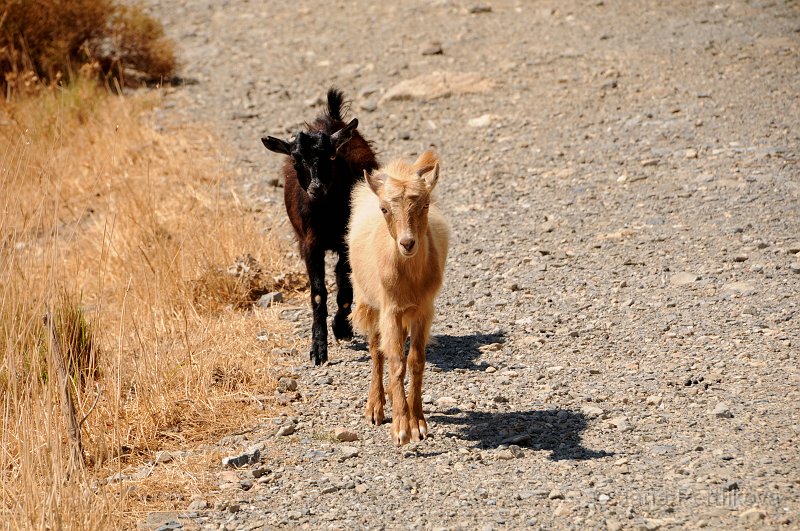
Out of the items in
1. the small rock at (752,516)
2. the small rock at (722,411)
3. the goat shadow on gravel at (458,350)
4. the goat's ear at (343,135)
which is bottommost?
the goat shadow on gravel at (458,350)

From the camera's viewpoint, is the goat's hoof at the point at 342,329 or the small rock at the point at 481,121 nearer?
the goat's hoof at the point at 342,329

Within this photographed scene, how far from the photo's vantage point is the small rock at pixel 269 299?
838 cm

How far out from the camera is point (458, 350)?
7137mm

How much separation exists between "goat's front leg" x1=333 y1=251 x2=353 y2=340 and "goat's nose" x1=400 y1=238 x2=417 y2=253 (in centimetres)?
214

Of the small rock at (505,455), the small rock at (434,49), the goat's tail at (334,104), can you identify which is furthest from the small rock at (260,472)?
the small rock at (434,49)

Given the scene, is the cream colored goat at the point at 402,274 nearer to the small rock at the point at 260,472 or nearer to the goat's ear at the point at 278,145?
the small rock at the point at 260,472

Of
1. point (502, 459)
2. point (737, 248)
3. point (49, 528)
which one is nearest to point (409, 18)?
point (737, 248)

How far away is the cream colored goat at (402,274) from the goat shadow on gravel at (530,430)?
1.02 feet

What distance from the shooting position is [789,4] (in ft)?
45.8

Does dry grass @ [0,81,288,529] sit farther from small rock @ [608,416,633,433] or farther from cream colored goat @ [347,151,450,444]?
small rock @ [608,416,633,433]

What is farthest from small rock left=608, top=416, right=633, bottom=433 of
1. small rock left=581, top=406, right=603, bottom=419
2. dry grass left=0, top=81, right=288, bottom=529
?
dry grass left=0, top=81, right=288, bottom=529

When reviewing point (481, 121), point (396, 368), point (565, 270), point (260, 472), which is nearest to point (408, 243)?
point (396, 368)

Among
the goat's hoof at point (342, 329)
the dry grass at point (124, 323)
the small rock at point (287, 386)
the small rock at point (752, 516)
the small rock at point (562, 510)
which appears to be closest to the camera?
the small rock at point (752, 516)

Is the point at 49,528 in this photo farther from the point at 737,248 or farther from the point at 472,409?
the point at 737,248
